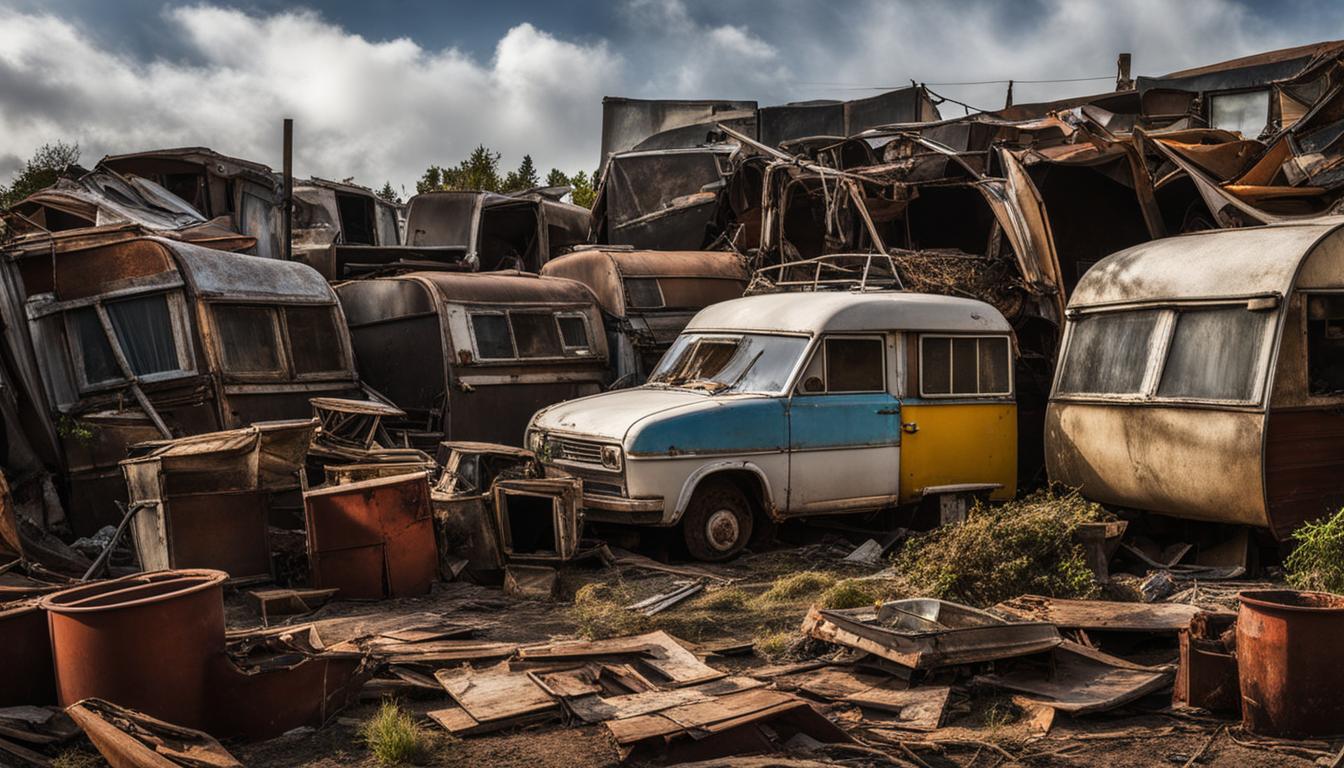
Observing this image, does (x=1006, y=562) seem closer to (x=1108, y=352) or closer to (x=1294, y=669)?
(x=1294, y=669)

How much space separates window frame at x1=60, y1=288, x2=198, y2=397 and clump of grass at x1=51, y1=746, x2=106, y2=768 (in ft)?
18.2

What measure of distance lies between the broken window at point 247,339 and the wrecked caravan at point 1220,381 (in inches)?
288

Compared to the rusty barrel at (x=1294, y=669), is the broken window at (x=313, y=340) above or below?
above

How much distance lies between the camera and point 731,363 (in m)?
9.80

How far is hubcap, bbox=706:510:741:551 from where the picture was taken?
902 cm

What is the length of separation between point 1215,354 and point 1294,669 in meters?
3.99

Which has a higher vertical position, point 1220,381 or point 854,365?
point 854,365

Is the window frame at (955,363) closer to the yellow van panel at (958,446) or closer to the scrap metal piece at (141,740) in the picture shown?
the yellow van panel at (958,446)

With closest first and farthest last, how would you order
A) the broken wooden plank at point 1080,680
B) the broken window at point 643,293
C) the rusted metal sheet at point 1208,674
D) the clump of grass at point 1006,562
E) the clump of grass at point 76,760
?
the clump of grass at point 76,760 → the rusted metal sheet at point 1208,674 → the broken wooden plank at point 1080,680 → the clump of grass at point 1006,562 → the broken window at point 643,293

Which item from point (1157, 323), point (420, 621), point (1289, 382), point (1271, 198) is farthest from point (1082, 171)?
point (420, 621)

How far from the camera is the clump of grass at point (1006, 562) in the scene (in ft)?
23.8

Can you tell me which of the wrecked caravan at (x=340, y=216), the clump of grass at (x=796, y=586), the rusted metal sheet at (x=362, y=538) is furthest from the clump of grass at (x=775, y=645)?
the wrecked caravan at (x=340, y=216)

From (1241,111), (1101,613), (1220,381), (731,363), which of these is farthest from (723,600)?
(1241,111)

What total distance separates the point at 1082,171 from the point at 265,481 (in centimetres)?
953
